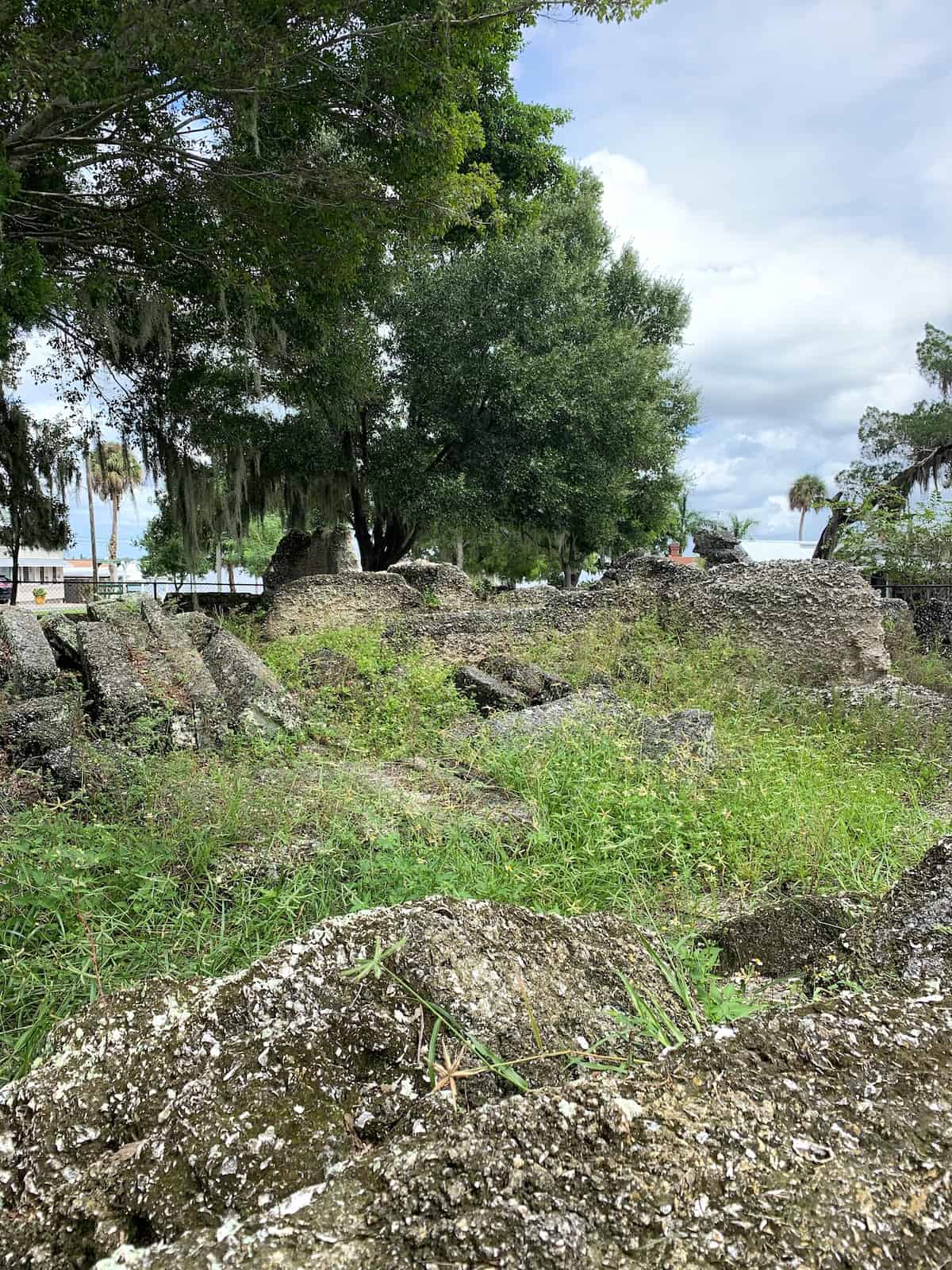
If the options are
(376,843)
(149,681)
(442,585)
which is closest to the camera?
(376,843)

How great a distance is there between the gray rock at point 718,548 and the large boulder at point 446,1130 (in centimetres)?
1156

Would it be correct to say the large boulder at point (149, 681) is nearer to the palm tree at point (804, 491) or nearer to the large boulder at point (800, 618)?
the large boulder at point (800, 618)

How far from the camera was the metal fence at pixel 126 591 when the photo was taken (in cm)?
1434

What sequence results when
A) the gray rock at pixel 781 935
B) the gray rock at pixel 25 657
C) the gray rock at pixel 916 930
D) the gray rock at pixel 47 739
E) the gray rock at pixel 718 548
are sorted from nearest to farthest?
the gray rock at pixel 916 930
the gray rock at pixel 781 935
the gray rock at pixel 47 739
the gray rock at pixel 25 657
the gray rock at pixel 718 548

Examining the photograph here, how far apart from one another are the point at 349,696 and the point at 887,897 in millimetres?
5407

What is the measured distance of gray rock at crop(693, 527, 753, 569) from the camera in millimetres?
12359

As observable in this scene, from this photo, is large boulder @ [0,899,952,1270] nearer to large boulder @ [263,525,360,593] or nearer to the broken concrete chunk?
the broken concrete chunk

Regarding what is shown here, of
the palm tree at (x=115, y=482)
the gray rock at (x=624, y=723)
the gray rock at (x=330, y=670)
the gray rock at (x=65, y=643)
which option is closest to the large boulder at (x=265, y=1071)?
the gray rock at (x=624, y=723)

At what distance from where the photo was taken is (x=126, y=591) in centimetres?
2183

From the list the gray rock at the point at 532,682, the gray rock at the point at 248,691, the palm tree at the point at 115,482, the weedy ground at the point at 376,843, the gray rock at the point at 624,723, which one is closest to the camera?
the weedy ground at the point at 376,843

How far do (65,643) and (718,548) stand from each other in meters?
9.70

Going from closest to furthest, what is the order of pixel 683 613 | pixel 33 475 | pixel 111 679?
pixel 111 679 < pixel 683 613 < pixel 33 475

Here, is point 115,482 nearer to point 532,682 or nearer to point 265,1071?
point 532,682

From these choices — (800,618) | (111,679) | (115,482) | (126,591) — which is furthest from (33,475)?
(115,482)
